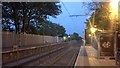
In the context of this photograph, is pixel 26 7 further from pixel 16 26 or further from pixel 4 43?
pixel 4 43

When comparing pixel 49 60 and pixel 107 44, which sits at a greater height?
pixel 107 44

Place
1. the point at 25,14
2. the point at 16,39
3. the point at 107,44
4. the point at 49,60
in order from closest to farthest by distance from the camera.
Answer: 1. the point at 107,44
2. the point at 49,60
3. the point at 16,39
4. the point at 25,14

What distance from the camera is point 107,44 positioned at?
27.8 meters

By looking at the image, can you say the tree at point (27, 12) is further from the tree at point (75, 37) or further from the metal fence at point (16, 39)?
the tree at point (75, 37)

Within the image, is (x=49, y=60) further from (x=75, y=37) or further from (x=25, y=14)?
(x=75, y=37)

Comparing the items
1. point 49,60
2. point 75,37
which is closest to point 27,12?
point 49,60

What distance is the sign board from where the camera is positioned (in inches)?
1089

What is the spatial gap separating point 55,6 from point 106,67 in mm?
58195

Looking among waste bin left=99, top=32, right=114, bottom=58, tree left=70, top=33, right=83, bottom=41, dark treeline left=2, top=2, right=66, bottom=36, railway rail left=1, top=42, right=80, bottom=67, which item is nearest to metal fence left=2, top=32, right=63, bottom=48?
dark treeline left=2, top=2, right=66, bottom=36

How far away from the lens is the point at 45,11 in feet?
250

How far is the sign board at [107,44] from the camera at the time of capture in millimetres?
27672

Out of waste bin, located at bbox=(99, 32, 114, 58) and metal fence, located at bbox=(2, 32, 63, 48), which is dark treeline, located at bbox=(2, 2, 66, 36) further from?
waste bin, located at bbox=(99, 32, 114, 58)

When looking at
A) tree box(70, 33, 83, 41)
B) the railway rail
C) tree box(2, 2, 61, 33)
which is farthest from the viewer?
tree box(70, 33, 83, 41)

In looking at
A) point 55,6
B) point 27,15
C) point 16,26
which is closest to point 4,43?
point 16,26
